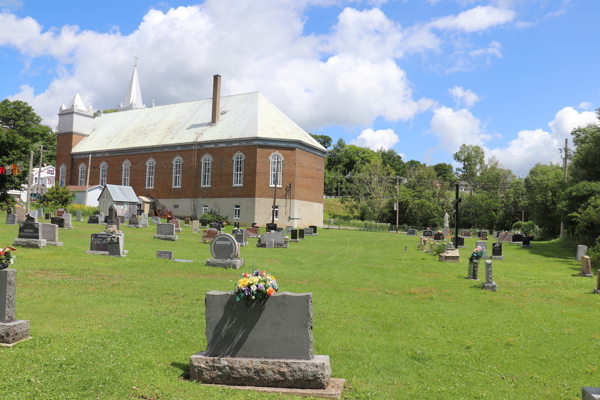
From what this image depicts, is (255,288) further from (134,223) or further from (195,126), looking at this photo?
(195,126)

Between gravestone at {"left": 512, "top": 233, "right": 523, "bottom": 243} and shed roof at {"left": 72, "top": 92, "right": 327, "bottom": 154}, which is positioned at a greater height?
shed roof at {"left": 72, "top": 92, "right": 327, "bottom": 154}

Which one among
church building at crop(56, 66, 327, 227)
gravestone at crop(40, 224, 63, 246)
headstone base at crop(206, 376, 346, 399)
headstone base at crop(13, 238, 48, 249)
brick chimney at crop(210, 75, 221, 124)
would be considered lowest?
headstone base at crop(206, 376, 346, 399)

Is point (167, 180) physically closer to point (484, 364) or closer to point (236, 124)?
point (236, 124)

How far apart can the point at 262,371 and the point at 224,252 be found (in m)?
11.2

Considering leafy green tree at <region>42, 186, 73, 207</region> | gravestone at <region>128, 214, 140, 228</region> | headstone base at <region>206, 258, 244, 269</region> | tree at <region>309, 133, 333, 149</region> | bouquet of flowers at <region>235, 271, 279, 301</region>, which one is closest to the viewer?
bouquet of flowers at <region>235, 271, 279, 301</region>

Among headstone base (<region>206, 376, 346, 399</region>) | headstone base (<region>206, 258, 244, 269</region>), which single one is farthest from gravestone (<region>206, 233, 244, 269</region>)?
headstone base (<region>206, 376, 346, 399</region>)

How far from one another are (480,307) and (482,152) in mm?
83700

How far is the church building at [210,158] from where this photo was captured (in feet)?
167

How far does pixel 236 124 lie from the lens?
176 ft

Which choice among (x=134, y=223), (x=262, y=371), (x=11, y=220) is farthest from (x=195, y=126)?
(x=262, y=371)

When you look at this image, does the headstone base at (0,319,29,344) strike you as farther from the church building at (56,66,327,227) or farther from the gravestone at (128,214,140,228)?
the church building at (56,66,327,227)

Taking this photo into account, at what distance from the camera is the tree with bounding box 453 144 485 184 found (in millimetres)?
86688

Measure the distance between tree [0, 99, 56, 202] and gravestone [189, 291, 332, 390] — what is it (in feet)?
165

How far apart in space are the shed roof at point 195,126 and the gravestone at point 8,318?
44015 mm
